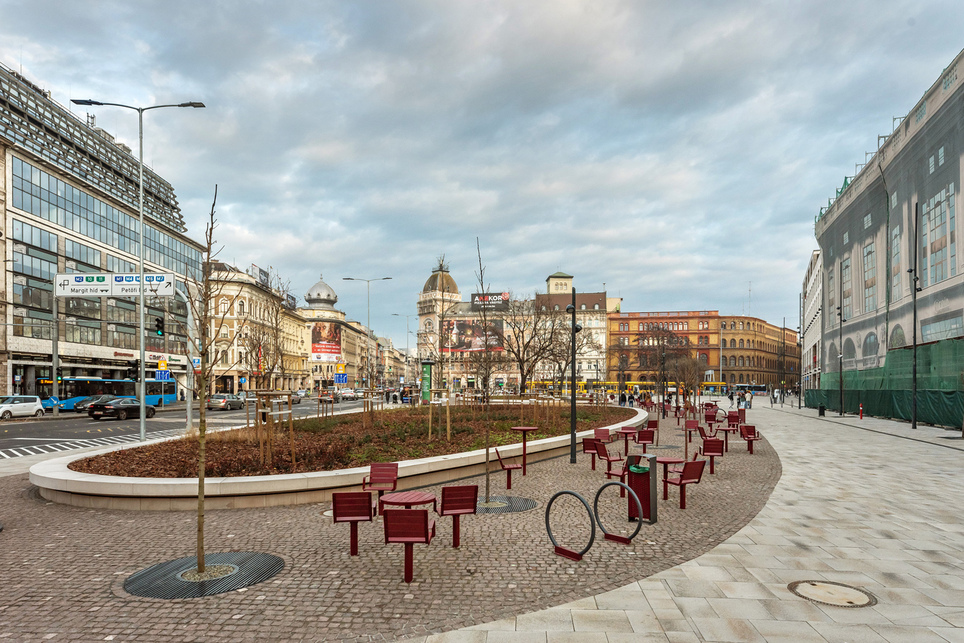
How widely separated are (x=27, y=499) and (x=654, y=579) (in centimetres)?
1120

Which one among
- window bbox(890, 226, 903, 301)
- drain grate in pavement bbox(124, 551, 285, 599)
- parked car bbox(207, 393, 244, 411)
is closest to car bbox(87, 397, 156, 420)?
parked car bbox(207, 393, 244, 411)

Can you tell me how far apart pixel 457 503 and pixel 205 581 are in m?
2.90

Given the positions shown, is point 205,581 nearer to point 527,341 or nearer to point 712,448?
point 712,448

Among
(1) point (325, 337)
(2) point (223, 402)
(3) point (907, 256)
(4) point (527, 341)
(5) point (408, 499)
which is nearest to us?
(5) point (408, 499)

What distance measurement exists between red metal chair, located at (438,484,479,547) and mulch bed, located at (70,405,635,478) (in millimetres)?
3596

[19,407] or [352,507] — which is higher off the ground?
[352,507]

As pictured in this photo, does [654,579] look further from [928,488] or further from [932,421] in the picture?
[932,421]

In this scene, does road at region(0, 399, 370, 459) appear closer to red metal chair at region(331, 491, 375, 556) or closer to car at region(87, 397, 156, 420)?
car at region(87, 397, 156, 420)

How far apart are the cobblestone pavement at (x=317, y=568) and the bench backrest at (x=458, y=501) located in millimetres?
488

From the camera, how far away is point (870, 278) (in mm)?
44688

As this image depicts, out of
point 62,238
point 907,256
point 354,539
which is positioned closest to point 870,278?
→ point 907,256

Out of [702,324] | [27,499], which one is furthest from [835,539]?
[702,324]

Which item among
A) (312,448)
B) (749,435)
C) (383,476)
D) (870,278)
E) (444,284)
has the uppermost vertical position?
(444,284)

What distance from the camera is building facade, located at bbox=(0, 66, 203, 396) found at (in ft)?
150
